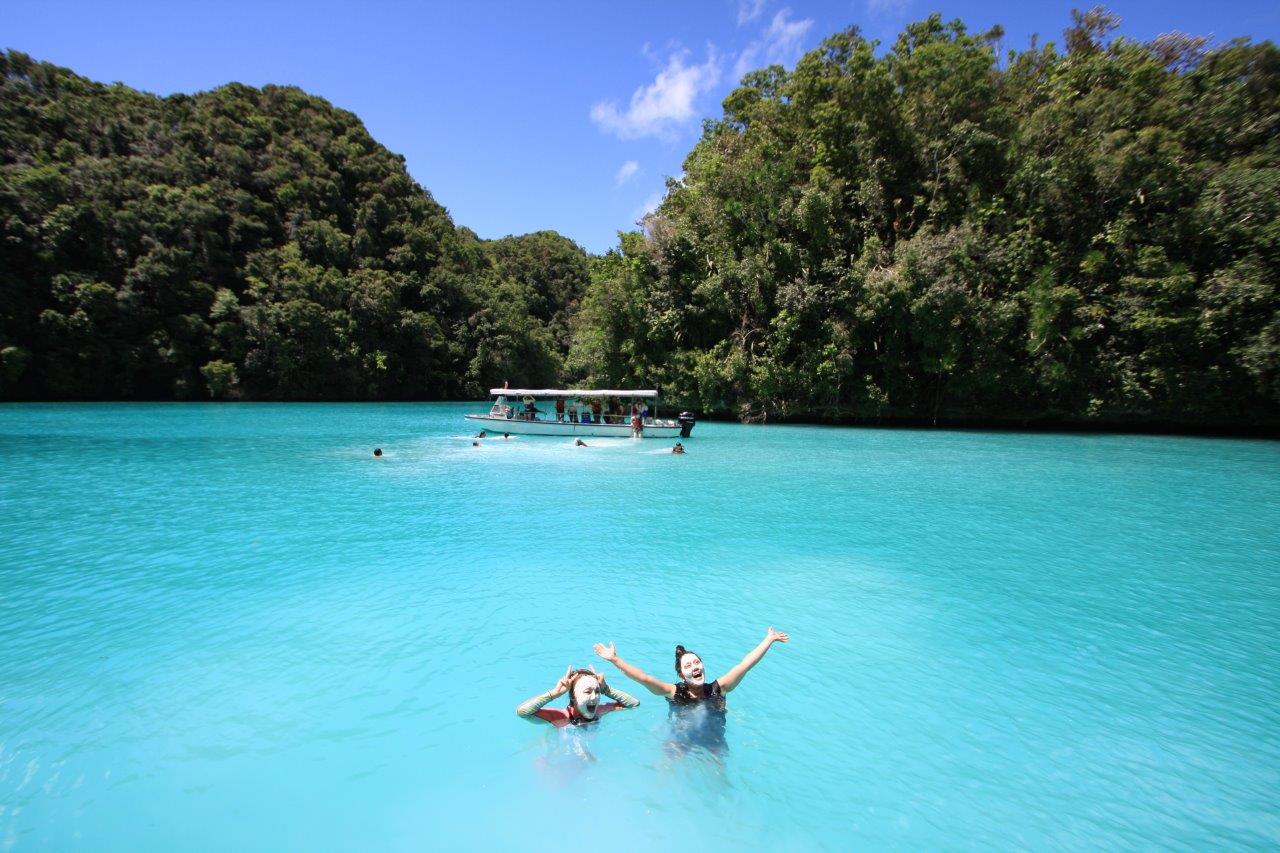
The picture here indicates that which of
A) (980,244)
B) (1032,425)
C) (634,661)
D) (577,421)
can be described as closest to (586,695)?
(634,661)

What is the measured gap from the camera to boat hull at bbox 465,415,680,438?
27.5 meters

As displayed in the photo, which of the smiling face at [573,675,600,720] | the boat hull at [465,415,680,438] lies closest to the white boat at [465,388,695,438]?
the boat hull at [465,415,680,438]

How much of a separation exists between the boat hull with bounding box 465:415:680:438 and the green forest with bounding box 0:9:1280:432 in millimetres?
9851

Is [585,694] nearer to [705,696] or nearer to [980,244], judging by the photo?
[705,696]

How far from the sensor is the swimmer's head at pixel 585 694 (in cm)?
521

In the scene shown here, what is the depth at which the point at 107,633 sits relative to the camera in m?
7.15

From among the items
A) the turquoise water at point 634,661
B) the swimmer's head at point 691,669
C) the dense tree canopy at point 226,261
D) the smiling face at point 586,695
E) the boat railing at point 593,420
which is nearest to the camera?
the turquoise water at point 634,661

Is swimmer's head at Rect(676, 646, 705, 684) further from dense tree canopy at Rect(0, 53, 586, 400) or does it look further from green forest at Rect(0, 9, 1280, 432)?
dense tree canopy at Rect(0, 53, 586, 400)

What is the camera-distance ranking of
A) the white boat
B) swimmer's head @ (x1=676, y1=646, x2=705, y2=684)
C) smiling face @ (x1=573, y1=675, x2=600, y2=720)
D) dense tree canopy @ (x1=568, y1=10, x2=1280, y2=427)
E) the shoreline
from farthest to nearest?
1. the shoreline
2. the white boat
3. dense tree canopy @ (x1=568, y1=10, x2=1280, y2=427)
4. smiling face @ (x1=573, y1=675, x2=600, y2=720)
5. swimmer's head @ (x1=676, y1=646, x2=705, y2=684)

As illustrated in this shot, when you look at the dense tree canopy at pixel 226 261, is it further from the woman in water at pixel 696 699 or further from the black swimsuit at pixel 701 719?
the black swimsuit at pixel 701 719

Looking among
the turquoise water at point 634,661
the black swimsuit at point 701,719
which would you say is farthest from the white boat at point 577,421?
the black swimsuit at point 701,719

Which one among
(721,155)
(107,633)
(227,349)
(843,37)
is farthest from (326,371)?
(107,633)

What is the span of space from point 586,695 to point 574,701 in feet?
0.67

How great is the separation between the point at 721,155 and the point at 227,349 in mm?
40400
